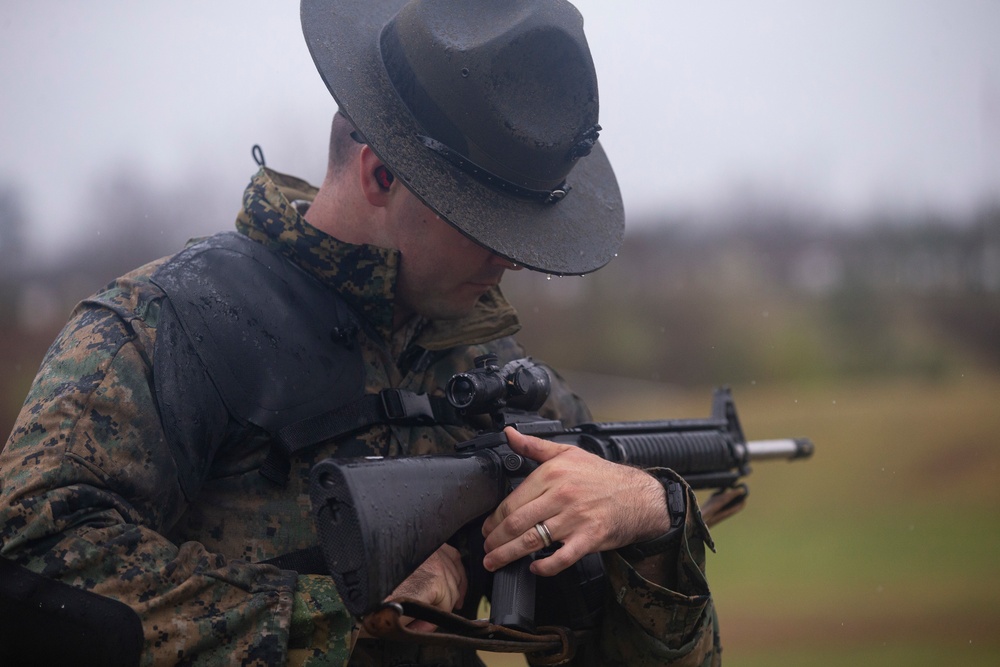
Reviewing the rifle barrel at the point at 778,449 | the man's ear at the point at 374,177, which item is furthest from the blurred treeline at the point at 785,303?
the man's ear at the point at 374,177

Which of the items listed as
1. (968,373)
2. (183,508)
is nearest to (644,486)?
(183,508)

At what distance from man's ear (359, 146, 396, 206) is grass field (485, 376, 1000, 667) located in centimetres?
466

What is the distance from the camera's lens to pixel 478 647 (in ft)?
5.94

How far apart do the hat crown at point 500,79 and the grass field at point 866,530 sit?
15.6ft

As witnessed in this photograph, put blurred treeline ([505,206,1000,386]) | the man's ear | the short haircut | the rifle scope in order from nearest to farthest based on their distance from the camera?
the rifle scope
the man's ear
the short haircut
blurred treeline ([505,206,1000,386])

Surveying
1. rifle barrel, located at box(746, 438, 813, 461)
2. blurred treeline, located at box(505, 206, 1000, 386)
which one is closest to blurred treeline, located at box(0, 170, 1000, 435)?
blurred treeline, located at box(505, 206, 1000, 386)

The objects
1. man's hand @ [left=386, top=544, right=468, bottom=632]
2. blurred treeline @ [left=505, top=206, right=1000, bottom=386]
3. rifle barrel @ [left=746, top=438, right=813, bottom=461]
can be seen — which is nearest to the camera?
man's hand @ [left=386, top=544, right=468, bottom=632]

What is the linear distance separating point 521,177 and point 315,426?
2.70 feet

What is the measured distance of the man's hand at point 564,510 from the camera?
1.91 m

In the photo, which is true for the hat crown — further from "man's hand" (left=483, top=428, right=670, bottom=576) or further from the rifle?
"man's hand" (left=483, top=428, right=670, bottom=576)

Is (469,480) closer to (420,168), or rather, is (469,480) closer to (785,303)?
(420,168)

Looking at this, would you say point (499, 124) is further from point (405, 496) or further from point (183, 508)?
point (183, 508)

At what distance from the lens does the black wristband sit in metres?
2.15

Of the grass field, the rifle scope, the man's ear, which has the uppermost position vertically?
the man's ear
